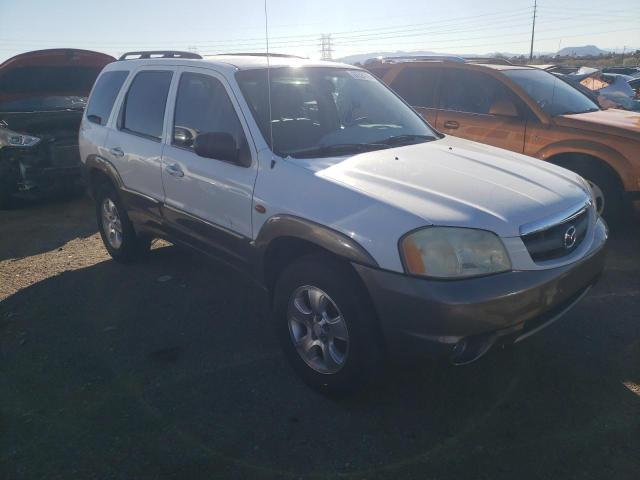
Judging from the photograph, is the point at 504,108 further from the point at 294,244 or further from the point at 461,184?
the point at 294,244

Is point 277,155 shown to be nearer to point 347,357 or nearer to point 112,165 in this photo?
point 347,357

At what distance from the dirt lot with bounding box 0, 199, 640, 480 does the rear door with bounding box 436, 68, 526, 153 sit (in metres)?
2.15

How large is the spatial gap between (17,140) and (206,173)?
14.7 feet

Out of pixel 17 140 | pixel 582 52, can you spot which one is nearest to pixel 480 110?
pixel 17 140

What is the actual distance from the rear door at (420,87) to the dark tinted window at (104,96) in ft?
11.3

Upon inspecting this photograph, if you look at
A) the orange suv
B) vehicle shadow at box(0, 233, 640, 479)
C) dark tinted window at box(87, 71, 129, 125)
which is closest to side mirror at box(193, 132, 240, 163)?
vehicle shadow at box(0, 233, 640, 479)

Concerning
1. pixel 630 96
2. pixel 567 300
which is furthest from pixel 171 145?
pixel 630 96

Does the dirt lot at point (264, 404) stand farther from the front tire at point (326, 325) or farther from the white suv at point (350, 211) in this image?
the white suv at point (350, 211)

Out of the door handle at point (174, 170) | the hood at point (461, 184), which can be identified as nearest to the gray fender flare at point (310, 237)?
the hood at point (461, 184)

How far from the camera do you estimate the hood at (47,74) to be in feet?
24.4

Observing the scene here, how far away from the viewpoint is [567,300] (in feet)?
9.18

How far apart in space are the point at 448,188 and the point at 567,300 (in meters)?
0.87

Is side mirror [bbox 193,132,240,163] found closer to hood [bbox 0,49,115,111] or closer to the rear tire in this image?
the rear tire

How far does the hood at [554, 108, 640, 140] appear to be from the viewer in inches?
202
